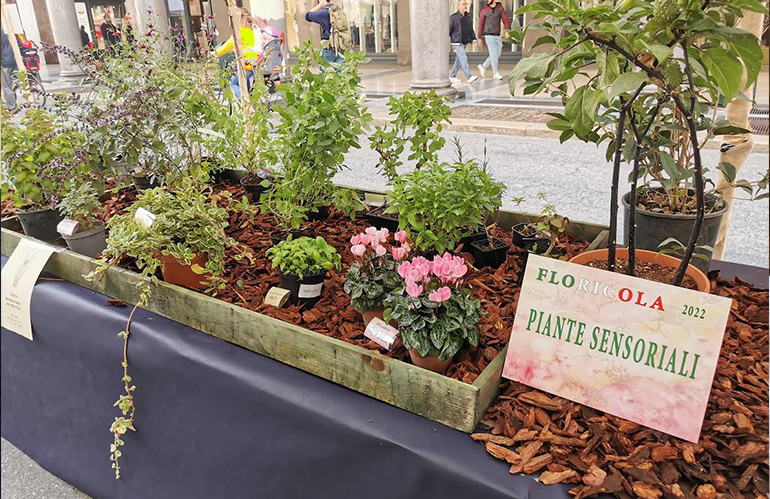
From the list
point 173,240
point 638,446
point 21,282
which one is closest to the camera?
point 638,446

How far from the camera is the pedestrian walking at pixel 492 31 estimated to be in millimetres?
2969

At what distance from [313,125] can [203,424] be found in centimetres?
79

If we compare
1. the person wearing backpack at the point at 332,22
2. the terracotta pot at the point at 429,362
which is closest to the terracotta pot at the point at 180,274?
the terracotta pot at the point at 429,362

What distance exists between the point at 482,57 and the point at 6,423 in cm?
436

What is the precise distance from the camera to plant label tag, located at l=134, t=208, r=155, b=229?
53.2 inches

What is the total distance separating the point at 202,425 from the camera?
3.96 ft

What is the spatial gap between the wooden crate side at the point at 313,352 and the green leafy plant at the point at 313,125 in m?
0.42

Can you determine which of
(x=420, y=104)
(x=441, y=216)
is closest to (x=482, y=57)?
(x=420, y=104)

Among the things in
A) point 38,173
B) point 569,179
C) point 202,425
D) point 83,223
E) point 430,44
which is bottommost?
point 202,425

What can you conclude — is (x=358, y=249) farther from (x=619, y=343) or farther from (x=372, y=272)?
(x=619, y=343)

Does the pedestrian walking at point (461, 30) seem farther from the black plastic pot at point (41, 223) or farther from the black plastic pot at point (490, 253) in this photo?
the black plastic pot at point (41, 223)

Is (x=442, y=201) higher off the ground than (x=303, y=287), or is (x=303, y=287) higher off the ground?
(x=442, y=201)

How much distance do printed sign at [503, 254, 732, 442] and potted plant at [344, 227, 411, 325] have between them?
1.03 feet

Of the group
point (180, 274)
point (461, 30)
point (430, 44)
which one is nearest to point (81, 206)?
point (180, 274)
